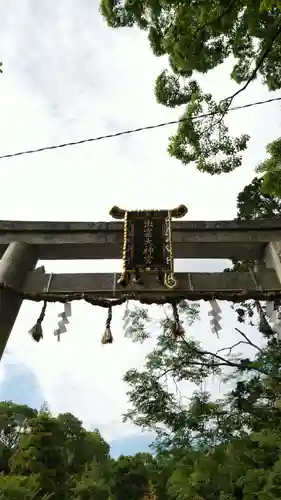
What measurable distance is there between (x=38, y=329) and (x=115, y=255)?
1.60 meters

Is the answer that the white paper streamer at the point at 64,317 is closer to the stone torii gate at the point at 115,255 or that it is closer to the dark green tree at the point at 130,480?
the stone torii gate at the point at 115,255

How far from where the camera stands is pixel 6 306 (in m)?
4.52

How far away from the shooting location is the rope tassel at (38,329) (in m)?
4.55

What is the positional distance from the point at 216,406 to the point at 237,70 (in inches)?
333

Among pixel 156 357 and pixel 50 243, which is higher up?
pixel 156 357

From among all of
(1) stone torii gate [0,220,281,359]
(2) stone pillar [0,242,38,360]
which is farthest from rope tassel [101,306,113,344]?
(2) stone pillar [0,242,38,360]

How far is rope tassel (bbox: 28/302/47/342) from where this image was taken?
14.9ft

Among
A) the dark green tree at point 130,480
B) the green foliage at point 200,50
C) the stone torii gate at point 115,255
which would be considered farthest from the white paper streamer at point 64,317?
the dark green tree at point 130,480

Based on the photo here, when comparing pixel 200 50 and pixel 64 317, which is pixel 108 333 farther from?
pixel 200 50

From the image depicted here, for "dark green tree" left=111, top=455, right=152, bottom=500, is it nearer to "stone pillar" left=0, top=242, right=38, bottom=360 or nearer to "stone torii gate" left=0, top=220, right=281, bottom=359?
"stone torii gate" left=0, top=220, right=281, bottom=359

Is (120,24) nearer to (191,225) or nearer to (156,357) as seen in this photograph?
(191,225)

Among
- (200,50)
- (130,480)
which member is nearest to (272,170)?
(200,50)

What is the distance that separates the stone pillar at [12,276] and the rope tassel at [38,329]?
28cm

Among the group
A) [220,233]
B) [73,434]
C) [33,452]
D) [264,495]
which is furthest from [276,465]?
[73,434]
